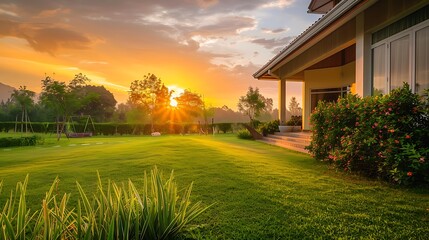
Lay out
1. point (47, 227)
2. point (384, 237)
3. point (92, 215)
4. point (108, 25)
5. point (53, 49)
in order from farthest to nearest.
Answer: point (53, 49)
point (108, 25)
point (384, 237)
point (92, 215)
point (47, 227)

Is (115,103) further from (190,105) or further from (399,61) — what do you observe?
(399,61)

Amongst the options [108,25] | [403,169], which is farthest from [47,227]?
[108,25]

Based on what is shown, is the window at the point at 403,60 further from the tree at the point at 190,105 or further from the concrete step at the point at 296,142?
the tree at the point at 190,105

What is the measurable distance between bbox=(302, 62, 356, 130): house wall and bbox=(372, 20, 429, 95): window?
707 centimetres

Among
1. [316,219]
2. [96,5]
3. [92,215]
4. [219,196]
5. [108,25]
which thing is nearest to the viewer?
[92,215]

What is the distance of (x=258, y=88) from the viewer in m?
35.0

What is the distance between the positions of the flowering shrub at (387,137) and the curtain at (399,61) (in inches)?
60.9

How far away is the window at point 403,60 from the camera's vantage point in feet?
19.5

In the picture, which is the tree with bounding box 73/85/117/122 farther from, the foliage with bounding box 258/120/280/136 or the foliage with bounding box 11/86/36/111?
the foliage with bounding box 258/120/280/136

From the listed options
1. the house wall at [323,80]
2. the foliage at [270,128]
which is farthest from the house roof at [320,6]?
the foliage at [270,128]

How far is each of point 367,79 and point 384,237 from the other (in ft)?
20.9

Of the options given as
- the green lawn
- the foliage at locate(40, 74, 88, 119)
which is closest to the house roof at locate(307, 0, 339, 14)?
the green lawn

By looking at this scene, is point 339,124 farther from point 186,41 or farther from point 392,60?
point 186,41

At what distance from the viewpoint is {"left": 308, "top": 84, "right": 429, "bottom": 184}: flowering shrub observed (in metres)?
4.43
